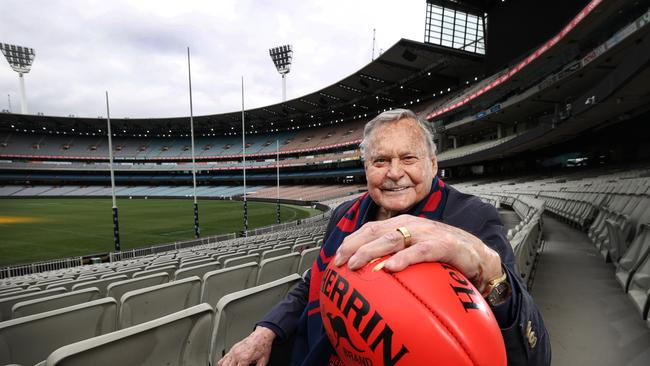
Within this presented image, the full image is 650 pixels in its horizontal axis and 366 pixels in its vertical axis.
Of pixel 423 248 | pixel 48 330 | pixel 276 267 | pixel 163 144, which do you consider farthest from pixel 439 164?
pixel 163 144

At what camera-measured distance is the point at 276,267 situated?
359cm

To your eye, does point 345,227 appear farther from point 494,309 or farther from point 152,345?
point 152,345

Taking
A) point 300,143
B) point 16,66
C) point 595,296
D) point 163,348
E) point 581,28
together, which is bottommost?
point 595,296

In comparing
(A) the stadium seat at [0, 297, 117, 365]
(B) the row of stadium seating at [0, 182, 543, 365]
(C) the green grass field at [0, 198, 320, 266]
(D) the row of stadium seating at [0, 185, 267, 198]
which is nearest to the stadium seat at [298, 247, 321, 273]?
(B) the row of stadium seating at [0, 182, 543, 365]

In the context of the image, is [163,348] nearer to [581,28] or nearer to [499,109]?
[581,28]

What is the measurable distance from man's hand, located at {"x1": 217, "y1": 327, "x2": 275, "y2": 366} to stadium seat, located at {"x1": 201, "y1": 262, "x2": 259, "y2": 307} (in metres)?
1.59

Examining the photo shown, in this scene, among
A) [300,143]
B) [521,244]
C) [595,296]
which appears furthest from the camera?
[300,143]

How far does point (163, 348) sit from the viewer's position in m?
1.44

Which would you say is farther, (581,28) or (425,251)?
(581,28)

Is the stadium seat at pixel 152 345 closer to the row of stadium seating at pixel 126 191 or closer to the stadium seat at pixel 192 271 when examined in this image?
the stadium seat at pixel 192 271

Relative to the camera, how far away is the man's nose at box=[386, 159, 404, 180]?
1.45m

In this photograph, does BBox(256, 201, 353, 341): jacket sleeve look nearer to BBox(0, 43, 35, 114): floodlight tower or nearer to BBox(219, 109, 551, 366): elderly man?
BBox(219, 109, 551, 366): elderly man

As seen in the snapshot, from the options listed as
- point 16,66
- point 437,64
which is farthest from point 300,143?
point 16,66

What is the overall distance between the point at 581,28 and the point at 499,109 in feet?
28.6
